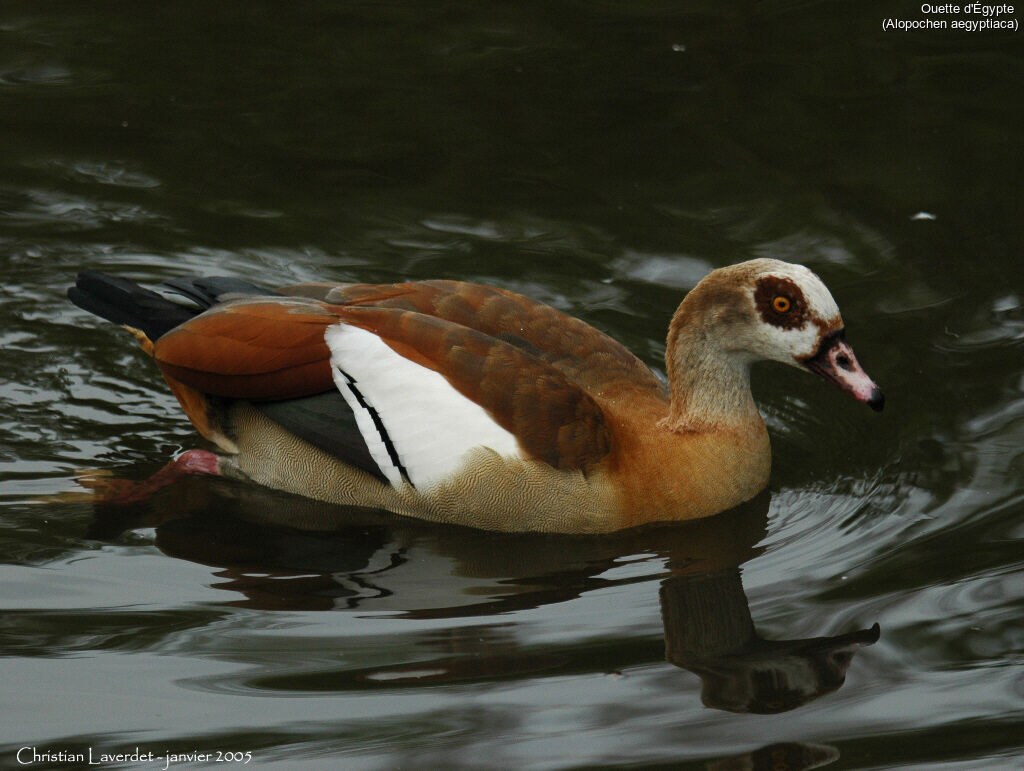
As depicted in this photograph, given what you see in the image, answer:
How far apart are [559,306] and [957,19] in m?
4.25

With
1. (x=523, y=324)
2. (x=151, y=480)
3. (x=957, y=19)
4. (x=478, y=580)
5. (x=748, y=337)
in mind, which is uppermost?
(x=957, y=19)

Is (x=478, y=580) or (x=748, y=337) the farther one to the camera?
(x=748, y=337)

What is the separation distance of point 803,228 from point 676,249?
0.81 m

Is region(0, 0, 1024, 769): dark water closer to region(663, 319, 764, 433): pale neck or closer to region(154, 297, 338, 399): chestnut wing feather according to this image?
region(663, 319, 764, 433): pale neck

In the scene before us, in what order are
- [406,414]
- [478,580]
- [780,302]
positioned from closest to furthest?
[478,580]
[780,302]
[406,414]

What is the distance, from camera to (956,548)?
19.5ft

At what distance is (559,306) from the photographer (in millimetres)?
8289

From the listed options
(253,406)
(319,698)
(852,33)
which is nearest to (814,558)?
(319,698)

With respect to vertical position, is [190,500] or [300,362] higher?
[300,362]

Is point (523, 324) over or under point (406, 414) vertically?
over

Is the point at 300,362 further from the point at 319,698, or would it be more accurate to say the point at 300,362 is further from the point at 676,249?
the point at 676,249

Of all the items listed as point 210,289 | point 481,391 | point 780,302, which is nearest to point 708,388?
point 780,302

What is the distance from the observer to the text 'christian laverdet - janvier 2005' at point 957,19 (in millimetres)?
10422

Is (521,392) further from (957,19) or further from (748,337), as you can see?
(957,19)
